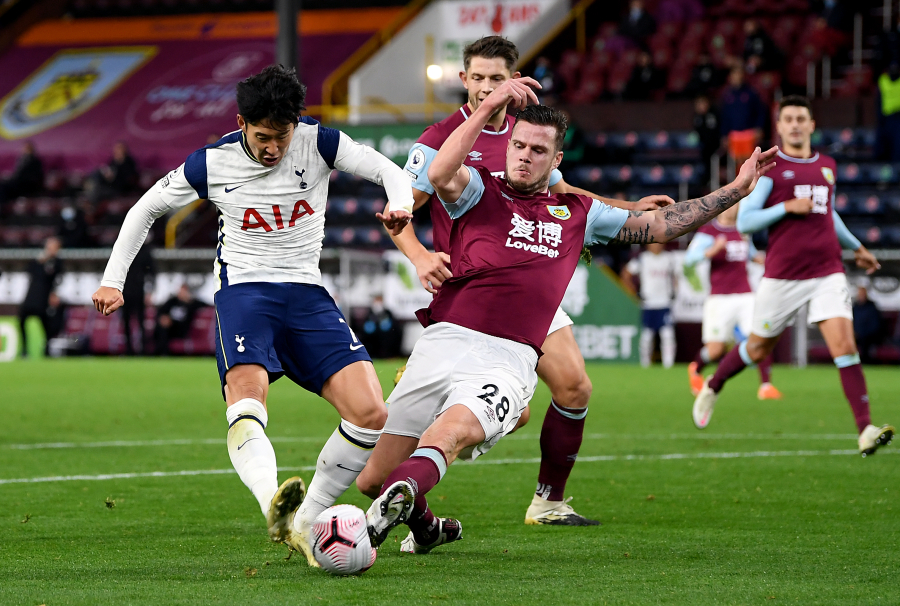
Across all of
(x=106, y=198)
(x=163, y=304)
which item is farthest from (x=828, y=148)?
(x=106, y=198)

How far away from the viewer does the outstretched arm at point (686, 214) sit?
5.35 m

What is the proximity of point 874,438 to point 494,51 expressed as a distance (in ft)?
12.6

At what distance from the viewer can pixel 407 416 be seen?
499 centimetres

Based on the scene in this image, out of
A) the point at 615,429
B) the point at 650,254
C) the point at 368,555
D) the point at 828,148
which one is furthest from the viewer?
the point at 828,148

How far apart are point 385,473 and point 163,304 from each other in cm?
1761

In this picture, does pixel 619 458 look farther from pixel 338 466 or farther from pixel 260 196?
pixel 260 196

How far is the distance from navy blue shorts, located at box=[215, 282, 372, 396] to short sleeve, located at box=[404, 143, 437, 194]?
2.71ft

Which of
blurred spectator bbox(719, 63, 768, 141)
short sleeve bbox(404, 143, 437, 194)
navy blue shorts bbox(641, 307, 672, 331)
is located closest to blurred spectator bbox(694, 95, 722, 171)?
blurred spectator bbox(719, 63, 768, 141)

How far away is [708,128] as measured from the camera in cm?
2098

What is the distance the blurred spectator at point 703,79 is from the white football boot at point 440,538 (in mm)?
17891

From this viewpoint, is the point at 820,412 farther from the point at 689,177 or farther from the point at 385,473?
the point at 689,177

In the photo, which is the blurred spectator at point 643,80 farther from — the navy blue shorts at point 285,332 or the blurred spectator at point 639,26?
the navy blue shorts at point 285,332

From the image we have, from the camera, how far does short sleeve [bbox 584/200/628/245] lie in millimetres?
5418

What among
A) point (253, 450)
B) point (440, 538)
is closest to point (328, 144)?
point (253, 450)
